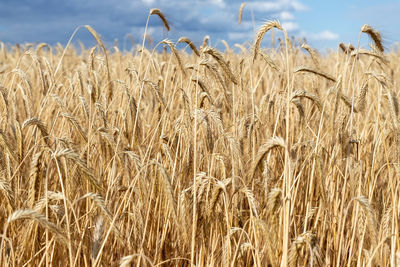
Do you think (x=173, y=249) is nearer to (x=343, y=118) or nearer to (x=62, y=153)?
(x=62, y=153)

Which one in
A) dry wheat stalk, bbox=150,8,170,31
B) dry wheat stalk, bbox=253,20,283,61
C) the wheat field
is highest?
dry wheat stalk, bbox=150,8,170,31

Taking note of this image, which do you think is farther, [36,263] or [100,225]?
[36,263]

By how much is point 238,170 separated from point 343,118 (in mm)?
576

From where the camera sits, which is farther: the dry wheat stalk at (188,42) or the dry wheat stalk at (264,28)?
the dry wheat stalk at (188,42)

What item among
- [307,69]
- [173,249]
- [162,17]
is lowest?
[173,249]

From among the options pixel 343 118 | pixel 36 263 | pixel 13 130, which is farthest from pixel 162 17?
pixel 36 263

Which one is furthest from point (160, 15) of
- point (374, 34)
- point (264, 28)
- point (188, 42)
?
point (374, 34)

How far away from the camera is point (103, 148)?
2150mm

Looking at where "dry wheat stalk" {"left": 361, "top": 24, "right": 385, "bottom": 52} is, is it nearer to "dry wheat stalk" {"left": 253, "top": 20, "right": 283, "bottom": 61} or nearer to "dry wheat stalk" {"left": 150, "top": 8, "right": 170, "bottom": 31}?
"dry wheat stalk" {"left": 253, "top": 20, "right": 283, "bottom": 61}

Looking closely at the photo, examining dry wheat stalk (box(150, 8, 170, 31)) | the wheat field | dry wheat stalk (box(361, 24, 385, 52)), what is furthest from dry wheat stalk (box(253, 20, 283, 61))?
dry wheat stalk (box(150, 8, 170, 31))

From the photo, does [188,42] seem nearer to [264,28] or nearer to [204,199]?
[264,28]

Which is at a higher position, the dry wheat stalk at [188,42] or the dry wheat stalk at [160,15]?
the dry wheat stalk at [160,15]

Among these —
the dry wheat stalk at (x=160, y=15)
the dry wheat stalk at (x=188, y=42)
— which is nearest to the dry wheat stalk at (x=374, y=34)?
the dry wheat stalk at (x=188, y=42)

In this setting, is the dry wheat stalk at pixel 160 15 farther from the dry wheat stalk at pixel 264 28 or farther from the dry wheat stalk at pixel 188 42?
the dry wheat stalk at pixel 264 28
